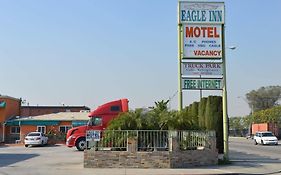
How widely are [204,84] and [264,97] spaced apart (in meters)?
97.5

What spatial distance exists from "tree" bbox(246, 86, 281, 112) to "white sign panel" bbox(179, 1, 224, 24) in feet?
312

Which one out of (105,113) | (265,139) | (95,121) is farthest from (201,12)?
(265,139)

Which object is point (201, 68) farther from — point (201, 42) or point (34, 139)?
point (34, 139)

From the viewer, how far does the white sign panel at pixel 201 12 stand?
25125 mm

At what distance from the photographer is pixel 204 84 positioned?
25078mm

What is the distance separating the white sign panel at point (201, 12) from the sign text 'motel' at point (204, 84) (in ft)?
10.5

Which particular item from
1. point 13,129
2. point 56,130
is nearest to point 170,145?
point 56,130

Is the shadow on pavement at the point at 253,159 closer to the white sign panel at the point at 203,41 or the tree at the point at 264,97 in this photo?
Answer: the white sign panel at the point at 203,41

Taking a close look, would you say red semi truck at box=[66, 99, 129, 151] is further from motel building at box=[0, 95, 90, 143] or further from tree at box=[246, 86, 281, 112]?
tree at box=[246, 86, 281, 112]

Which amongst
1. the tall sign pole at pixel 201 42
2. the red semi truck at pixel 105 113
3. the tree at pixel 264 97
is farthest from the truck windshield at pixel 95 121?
the tree at pixel 264 97

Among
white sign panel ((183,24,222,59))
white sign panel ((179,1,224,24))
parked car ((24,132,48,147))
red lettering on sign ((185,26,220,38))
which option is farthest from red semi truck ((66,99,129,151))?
parked car ((24,132,48,147))

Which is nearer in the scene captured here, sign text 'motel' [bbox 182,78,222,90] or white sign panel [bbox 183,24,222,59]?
sign text 'motel' [bbox 182,78,222,90]

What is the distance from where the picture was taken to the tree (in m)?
117

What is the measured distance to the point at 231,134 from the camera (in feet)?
370
